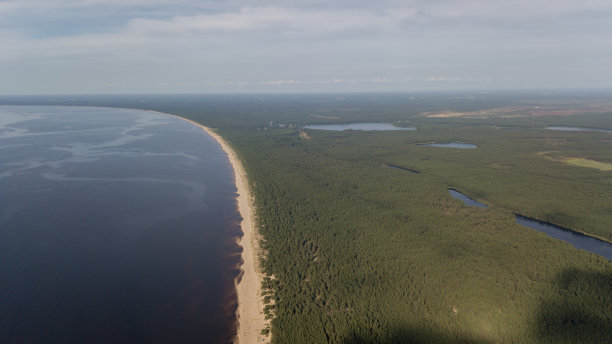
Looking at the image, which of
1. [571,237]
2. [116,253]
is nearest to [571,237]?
[571,237]

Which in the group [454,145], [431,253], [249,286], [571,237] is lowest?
[249,286]

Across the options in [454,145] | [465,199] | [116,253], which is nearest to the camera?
[116,253]

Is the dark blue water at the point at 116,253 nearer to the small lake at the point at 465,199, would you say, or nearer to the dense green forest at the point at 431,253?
the dense green forest at the point at 431,253

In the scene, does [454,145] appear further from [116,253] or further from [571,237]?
[116,253]

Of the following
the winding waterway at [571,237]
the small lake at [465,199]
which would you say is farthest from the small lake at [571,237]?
the small lake at [465,199]

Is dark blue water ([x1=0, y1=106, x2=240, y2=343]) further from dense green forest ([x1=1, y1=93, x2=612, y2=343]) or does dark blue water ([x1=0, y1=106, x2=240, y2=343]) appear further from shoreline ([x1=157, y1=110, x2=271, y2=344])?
dense green forest ([x1=1, y1=93, x2=612, y2=343])

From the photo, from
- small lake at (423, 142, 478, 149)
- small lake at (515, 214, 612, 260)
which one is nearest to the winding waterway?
Answer: small lake at (515, 214, 612, 260)

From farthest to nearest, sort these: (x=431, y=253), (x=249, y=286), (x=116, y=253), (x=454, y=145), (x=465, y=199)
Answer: (x=454, y=145) → (x=465, y=199) → (x=116, y=253) → (x=431, y=253) → (x=249, y=286)
